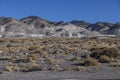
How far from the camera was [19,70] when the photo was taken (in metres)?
33.0

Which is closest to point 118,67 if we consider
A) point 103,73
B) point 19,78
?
point 103,73

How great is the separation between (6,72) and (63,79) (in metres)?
7.14

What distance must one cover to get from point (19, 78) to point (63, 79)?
10.4 ft

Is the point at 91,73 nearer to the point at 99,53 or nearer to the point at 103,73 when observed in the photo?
the point at 103,73

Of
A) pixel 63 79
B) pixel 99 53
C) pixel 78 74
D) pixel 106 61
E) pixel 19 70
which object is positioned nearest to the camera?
pixel 63 79

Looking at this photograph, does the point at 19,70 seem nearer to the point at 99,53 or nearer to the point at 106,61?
the point at 106,61

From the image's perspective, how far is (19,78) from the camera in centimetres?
2739

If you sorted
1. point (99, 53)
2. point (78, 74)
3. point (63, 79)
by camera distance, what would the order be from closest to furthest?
point (63, 79)
point (78, 74)
point (99, 53)

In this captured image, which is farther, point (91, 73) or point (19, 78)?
point (91, 73)

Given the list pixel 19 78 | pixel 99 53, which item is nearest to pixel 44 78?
pixel 19 78

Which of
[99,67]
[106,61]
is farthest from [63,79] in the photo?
[106,61]

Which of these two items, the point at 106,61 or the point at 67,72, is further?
the point at 106,61

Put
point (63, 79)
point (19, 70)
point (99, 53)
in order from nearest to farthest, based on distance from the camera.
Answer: point (63, 79) < point (19, 70) < point (99, 53)

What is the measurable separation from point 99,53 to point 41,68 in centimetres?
1423
